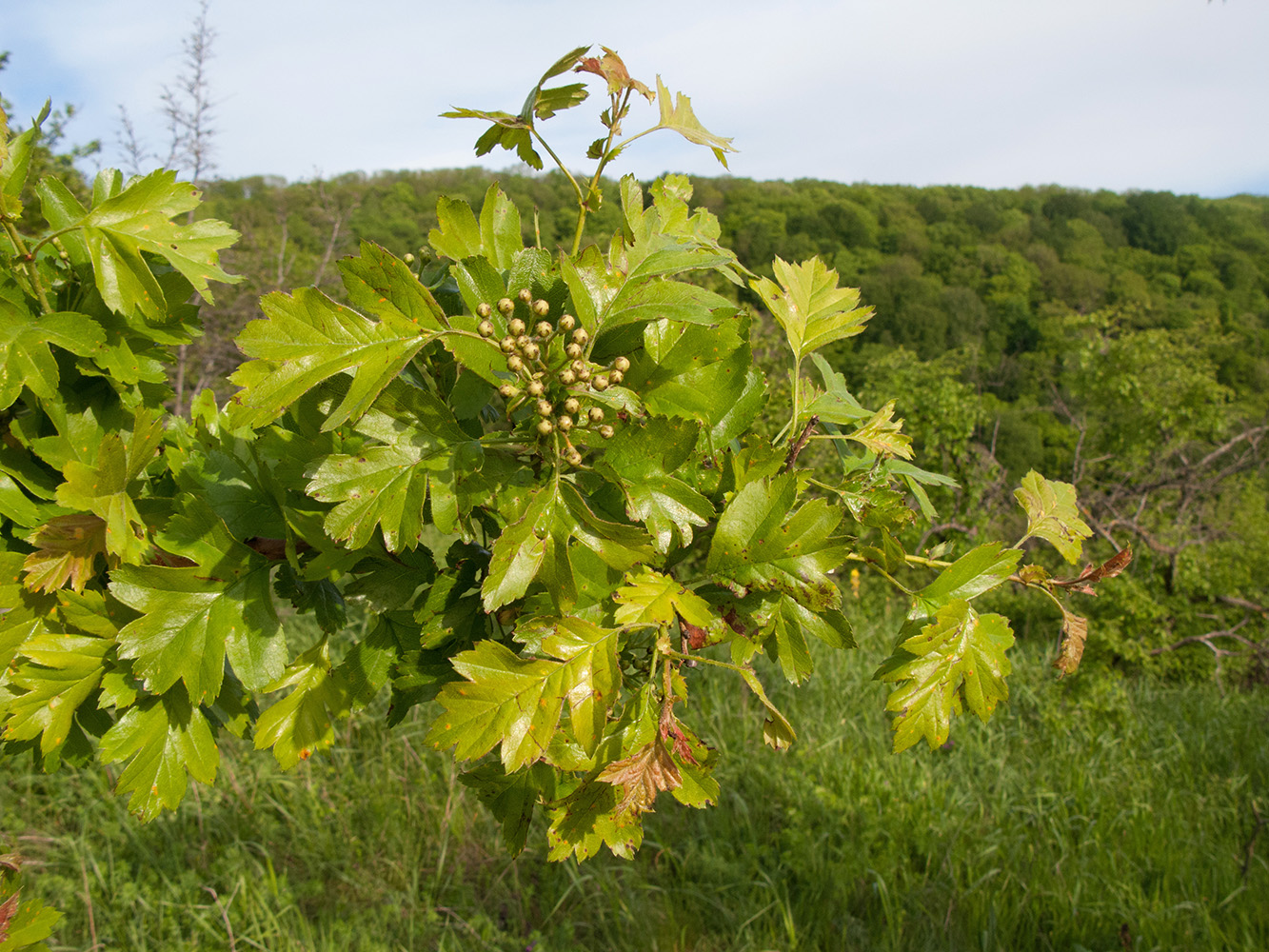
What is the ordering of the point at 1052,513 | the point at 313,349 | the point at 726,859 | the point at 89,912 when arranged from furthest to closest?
the point at 726,859 → the point at 89,912 → the point at 1052,513 → the point at 313,349

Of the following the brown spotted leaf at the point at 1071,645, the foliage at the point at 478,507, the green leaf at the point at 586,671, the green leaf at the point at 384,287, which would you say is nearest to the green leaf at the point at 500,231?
the foliage at the point at 478,507

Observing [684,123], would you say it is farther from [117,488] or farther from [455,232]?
[117,488]

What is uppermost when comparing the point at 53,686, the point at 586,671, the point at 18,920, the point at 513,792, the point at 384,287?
the point at 384,287

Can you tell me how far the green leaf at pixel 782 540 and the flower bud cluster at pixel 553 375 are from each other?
6.3 inches

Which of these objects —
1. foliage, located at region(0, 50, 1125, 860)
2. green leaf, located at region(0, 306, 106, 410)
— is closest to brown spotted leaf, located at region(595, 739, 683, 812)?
foliage, located at region(0, 50, 1125, 860)

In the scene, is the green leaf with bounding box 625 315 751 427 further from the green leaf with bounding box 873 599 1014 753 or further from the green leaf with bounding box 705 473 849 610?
the green leaf with bounding box 873 599 1014 753

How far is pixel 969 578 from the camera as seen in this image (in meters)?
0.82

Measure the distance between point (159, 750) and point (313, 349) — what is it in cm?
58

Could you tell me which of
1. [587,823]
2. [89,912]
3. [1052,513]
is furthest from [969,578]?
[89,912]

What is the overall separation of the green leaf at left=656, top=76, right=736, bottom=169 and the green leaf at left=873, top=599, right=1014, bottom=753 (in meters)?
0.56

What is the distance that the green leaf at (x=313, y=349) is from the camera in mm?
609

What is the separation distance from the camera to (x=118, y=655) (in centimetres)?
77

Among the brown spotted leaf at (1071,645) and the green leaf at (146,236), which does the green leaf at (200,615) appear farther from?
the brown spotted leaf at (1071,645)

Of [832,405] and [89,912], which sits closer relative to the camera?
[832,405]
